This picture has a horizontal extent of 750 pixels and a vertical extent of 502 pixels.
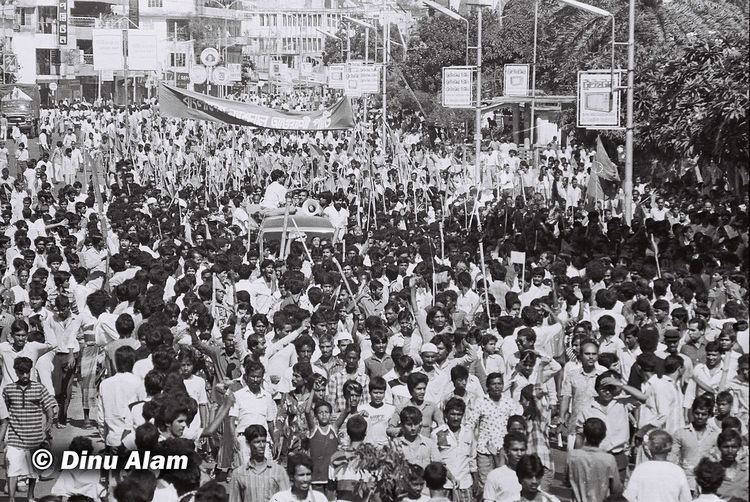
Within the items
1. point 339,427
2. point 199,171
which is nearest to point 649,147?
point 199,171

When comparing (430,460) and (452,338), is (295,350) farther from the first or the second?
(430,460)

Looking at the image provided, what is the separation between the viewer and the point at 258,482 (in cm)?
852

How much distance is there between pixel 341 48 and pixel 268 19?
73416 millimetres

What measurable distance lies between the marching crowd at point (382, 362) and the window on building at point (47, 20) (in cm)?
7369

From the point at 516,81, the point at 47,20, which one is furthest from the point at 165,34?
the point at 516,81

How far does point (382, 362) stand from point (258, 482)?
2621mm

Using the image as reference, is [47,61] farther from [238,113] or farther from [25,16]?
[238,113]

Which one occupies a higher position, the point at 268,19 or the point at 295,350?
the point at 268,19

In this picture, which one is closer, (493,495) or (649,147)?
(493,495)

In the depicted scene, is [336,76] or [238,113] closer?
[238,113]

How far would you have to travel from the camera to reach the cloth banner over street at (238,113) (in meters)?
24.6

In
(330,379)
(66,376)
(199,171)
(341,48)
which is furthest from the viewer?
(341,48)

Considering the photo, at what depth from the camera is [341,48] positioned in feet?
252

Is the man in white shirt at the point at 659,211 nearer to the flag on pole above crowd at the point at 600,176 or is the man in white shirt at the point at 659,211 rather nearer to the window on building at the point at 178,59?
the flag on pole above crowd at the point at 600,176
